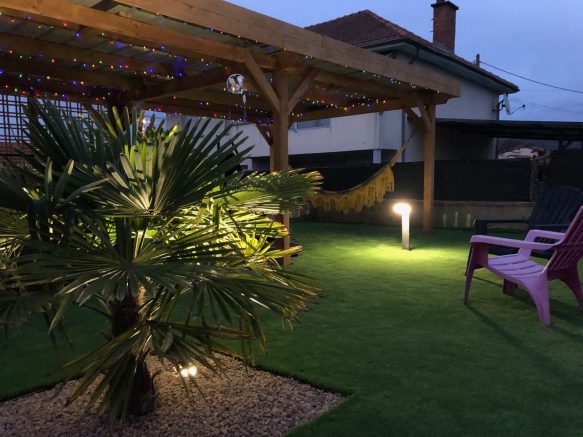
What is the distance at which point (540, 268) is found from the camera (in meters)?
3.87

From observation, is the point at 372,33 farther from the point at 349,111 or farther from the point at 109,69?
the point at 109,69

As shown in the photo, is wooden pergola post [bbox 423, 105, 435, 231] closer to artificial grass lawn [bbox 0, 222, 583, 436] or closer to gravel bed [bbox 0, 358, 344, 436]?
artificial grass lawn [bbox 0, 222, 583, 436]

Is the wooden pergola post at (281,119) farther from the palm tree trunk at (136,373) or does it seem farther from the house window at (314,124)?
the house window at (314,124)

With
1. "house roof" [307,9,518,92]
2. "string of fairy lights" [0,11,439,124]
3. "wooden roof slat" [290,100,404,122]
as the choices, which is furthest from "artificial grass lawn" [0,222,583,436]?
"house roof" [307,9,518,92]

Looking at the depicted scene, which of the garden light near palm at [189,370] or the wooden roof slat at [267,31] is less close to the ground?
the wooden roof slat at [267,31]

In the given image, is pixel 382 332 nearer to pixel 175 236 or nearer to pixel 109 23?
pixel 175 236

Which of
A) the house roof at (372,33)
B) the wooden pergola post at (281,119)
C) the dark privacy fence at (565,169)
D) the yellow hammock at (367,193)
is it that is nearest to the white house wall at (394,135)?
the house roof at (372,33)

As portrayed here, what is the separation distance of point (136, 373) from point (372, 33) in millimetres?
13024

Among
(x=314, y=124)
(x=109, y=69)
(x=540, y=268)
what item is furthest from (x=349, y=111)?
(x=540, y=268)

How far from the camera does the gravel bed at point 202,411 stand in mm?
2016

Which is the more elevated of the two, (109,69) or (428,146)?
(109,69)

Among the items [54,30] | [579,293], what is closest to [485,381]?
[579,293]

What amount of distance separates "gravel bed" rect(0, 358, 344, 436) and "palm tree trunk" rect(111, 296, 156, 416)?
0.16ft

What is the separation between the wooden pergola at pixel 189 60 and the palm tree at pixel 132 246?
8.01ft
